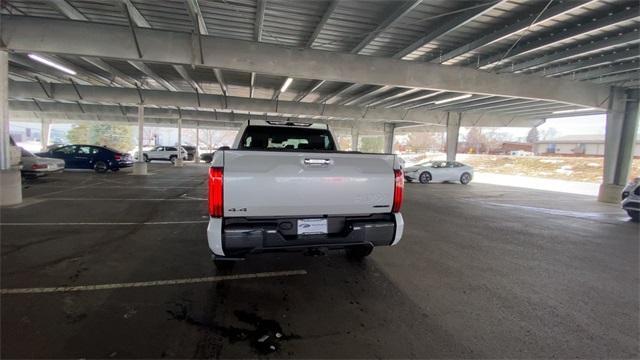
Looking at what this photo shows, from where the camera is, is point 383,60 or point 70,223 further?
point 383,60

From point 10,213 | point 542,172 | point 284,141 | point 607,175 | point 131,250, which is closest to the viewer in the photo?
point 131,250

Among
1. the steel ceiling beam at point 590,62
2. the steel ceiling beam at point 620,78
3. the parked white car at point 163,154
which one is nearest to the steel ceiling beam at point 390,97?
the steel ceiling beam at point 590,62

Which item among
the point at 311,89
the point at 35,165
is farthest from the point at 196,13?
the point at 35,165

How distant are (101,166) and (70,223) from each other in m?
12.2

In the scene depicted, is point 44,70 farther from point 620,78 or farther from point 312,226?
point 620,78

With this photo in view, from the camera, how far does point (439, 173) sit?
1817cm

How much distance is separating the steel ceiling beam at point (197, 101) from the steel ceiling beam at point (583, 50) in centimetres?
1049

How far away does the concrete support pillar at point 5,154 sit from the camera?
7.34m

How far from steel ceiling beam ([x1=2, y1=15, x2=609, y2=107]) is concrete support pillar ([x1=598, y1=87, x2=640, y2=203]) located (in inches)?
100

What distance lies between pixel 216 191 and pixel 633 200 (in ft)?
35.4

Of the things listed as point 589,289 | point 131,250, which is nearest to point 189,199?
point 131,250

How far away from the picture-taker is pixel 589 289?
3.80 meters

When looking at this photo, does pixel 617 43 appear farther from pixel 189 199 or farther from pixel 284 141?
pixel 189 199

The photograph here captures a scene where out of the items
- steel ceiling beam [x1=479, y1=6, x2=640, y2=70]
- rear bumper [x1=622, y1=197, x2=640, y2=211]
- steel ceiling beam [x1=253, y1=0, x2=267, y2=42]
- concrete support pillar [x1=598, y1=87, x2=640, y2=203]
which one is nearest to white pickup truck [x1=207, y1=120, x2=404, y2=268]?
steel ceiling beam [x1=253, y1=0, x2=267, y2=42]
